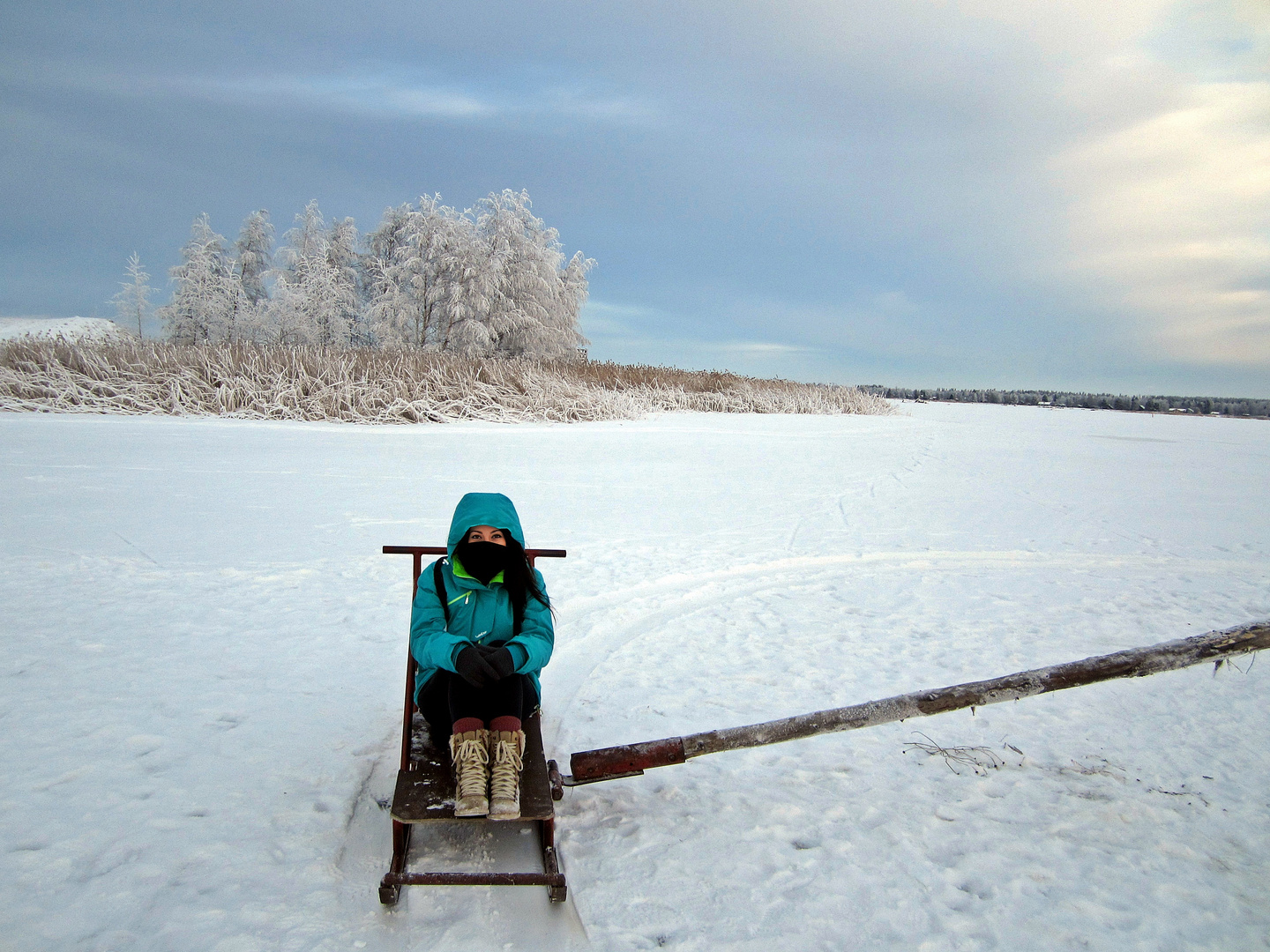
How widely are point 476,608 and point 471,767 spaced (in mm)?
696

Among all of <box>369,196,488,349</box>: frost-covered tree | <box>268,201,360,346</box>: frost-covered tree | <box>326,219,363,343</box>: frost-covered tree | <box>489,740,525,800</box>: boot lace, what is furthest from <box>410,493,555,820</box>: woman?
<box>326,219,363,343</box>: frost-covered tree

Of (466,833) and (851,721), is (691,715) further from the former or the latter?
(466,833)

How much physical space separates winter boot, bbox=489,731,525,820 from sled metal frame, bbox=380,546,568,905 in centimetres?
7

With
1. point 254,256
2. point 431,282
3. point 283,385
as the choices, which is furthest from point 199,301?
point 283,385

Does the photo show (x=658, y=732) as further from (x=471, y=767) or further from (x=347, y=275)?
(x=347, y=275)

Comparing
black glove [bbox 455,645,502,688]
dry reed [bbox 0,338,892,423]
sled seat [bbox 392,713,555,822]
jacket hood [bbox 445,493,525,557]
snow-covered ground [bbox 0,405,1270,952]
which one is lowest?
snow-covered ground [bbox 0,405,1270,952]

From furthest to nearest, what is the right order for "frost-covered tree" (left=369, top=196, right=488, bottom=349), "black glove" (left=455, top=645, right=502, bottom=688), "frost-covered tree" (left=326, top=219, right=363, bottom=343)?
"frost-covered tree" (left=326, top=219, right=363, bottom=343) → "frost-covered tree" (left=369, top=196, right=488, bottom=349) → "black glove" (left=455, top=645, right=502, bottom=688)

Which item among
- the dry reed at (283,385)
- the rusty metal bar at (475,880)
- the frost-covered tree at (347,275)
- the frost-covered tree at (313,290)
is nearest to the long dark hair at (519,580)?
the rusty metal bar at (475,880)

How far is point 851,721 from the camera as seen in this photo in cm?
258

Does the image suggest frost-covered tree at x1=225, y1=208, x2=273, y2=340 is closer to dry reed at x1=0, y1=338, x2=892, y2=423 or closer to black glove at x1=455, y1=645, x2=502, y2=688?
dry reed at x1=0, y1=338, x2=892, y2=423

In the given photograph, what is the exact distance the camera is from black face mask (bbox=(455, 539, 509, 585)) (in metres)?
2.76

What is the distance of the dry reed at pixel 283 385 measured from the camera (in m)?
13.7

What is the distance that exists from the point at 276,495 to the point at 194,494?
810mm

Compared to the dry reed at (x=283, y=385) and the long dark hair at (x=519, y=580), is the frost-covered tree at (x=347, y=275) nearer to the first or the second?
the dry reed at (x=283, y=385)
